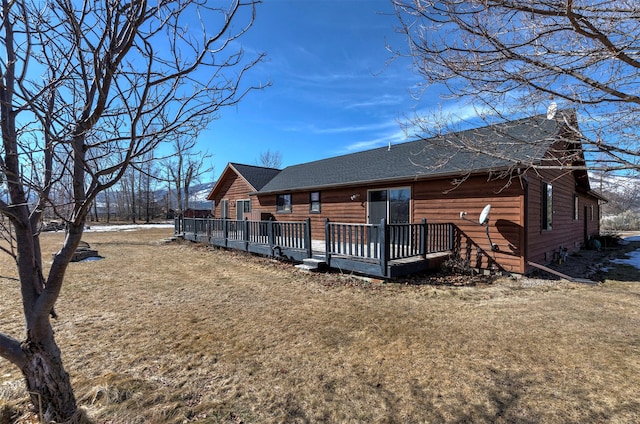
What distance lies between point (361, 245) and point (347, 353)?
144 inches

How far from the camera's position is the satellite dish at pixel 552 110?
10.5ft

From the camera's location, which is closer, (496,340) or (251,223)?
(496,340)

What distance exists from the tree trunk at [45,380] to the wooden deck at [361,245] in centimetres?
526

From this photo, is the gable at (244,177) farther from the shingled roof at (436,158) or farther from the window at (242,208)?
the shingled roof at (436,158)

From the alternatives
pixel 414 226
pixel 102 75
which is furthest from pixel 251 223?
pixel 102 75

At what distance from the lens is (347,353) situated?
3.45 meters

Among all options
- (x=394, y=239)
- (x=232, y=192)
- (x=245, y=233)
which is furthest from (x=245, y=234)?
(x=232, y=192)

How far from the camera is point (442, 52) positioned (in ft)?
10.2

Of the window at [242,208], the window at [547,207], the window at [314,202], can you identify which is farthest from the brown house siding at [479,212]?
the window at [242,208]

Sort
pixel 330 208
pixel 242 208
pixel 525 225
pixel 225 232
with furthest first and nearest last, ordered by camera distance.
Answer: pixel 242 208 → pixel 225 232 → pixel 330 208 → pixel 525 225

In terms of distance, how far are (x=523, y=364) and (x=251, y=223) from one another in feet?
28.4

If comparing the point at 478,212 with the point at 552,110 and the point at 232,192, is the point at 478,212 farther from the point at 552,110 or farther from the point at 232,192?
the point at 232,192

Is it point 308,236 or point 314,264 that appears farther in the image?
point 308,236

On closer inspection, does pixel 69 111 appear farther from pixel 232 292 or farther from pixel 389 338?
Result: pixel 232 292
